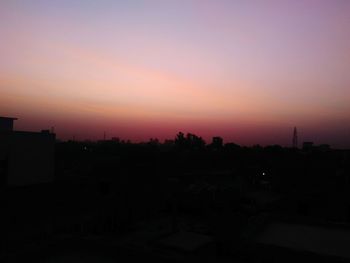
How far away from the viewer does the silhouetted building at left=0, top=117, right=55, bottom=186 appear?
2385cm

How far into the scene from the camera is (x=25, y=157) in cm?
2484

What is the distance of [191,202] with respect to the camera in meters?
27.8

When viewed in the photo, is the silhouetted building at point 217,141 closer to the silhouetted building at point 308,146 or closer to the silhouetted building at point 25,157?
the silhouetted building at point 308,146

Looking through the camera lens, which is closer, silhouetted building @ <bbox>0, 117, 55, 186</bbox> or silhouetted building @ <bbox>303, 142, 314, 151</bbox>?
silhouetted building @ <bbox>0, 117, 55, 186</bbox>

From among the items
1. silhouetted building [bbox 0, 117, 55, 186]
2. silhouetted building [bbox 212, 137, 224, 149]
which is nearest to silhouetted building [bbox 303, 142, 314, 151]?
silhouetted building [bbox 212, 137, 224, 149]

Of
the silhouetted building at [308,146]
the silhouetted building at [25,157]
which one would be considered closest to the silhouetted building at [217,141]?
the silhouetted building at [308,146]

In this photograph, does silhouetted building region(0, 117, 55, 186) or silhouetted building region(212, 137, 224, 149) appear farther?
silhouetted building region(212, 137, 224, 149)

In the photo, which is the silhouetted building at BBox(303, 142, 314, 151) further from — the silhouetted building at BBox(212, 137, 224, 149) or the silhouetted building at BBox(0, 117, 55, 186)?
the silhouetted building at BBox(0, 117, 55, 186)

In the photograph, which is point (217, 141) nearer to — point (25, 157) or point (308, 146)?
point (308, 146)

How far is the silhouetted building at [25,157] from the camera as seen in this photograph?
2385 cm

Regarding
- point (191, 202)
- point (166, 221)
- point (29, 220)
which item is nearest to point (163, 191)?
point (191, 202)

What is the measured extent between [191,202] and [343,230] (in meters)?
Answer: 16.8

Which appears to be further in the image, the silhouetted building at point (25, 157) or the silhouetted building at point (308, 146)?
the silhouetted building at point (308, 146)

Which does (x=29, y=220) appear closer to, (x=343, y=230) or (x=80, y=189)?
(x=80, y=189)
